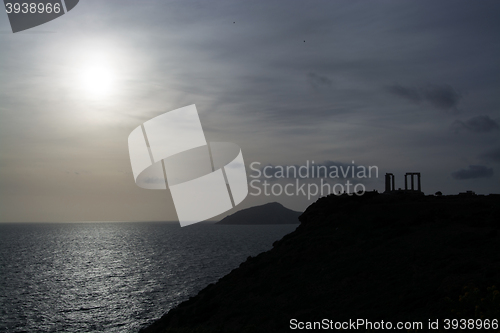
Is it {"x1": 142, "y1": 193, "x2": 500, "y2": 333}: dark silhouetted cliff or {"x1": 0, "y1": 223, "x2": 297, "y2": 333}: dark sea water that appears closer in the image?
{"x1": 142, "y1": 193, "x2": 500, "y2": 333}: dark silhouetted cliff

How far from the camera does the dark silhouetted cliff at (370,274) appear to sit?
20531mm

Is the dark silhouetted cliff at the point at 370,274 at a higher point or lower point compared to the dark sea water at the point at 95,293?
higher

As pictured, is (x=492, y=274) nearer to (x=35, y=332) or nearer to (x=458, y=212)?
(x=458, y=212)

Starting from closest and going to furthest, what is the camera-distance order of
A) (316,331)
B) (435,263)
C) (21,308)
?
1. (316,331)
2. (435,263)
3. (21,308)

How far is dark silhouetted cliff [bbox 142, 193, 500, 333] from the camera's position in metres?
20.5

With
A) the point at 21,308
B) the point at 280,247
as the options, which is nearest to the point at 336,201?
the point at 280,247

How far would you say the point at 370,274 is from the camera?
92.9 ft

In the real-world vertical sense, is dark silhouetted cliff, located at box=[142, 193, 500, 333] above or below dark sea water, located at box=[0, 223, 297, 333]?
above

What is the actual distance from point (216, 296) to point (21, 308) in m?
35.2

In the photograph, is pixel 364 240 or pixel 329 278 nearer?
pixel 329 278

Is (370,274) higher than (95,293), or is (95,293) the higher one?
(370,274)

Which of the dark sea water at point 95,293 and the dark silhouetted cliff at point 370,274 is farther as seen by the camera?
the dark sea water at point 95,293

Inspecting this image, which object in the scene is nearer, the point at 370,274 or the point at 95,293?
the point at 370,274

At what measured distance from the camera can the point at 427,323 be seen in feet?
55.5
